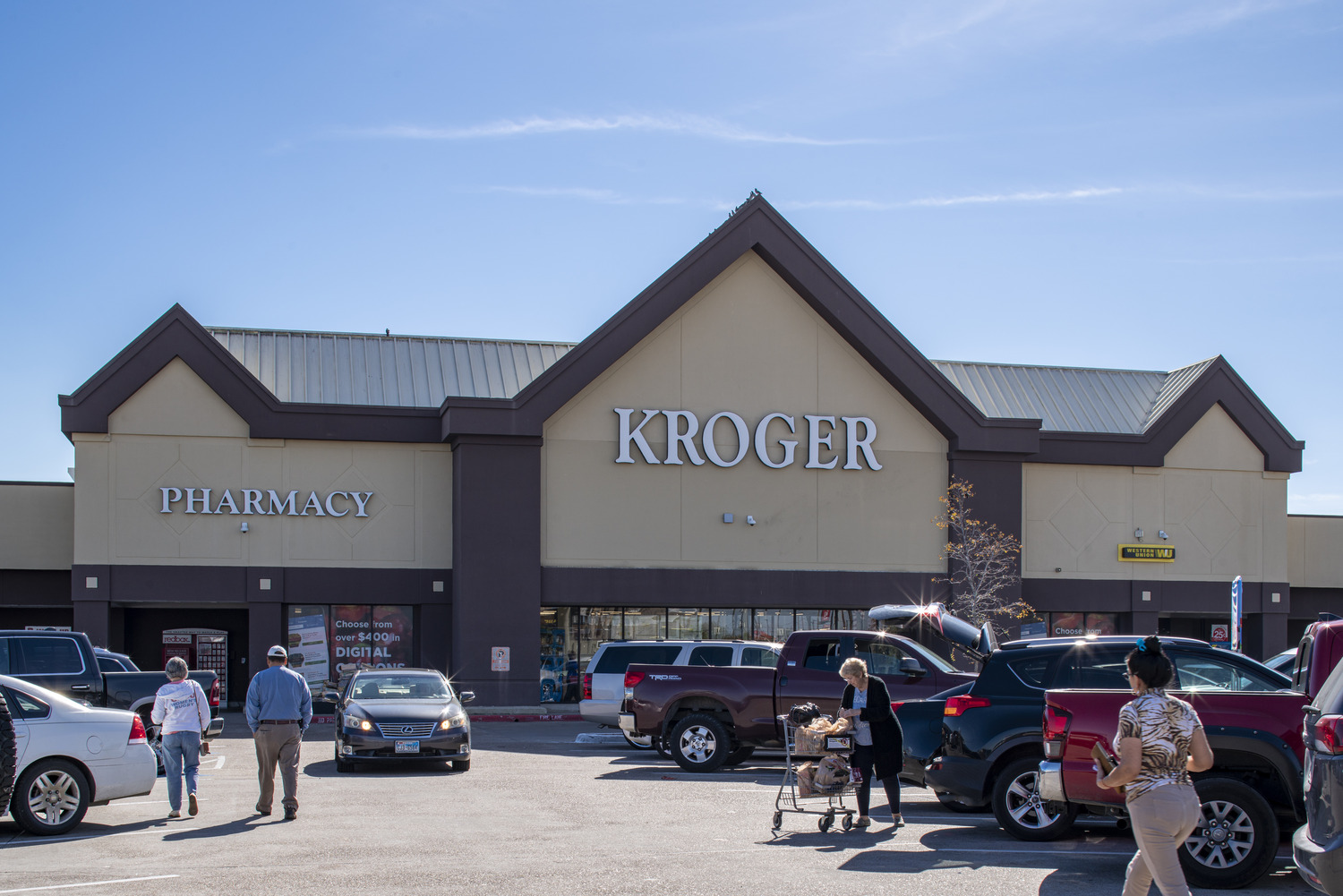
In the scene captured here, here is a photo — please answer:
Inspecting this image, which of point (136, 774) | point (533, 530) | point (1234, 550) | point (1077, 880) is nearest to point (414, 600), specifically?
point (533, 530)

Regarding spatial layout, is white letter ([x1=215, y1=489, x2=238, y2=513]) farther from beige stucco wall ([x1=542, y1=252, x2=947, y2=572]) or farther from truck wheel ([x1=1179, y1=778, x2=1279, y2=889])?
truck wheel ([x1=1179, y1=778, x2=1279, y2=889])

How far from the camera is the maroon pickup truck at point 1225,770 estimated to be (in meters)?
10.1

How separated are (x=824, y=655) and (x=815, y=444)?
14352 millimetres

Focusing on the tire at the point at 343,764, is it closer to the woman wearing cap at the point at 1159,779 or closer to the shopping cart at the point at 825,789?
the shopping cart at the point at 825,789

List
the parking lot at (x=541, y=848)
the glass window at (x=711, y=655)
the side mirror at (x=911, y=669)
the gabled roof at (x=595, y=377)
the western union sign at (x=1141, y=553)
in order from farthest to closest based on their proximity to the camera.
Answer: the western union sign at (x=1141, y=553), the gabled roof at (x=595, y=377), the glass window at (x=711, y=655), the side mirror at (x=911, y=669), the parking lot at (x=541, y=848)

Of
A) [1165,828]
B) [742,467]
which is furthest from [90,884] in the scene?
[742,467]

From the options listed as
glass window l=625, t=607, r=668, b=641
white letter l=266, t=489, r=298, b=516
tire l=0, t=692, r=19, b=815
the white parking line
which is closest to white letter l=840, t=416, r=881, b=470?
glass window l=625, t=607, r=668, b=641

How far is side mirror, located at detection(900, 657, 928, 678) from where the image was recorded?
684 inches

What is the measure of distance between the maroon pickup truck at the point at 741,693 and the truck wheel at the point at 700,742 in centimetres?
1

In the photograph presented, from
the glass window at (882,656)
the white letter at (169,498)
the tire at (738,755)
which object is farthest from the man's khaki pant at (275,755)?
the white letter at (169,498)

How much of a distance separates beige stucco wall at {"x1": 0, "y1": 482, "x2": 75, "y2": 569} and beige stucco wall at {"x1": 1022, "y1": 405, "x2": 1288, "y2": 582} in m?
23.5

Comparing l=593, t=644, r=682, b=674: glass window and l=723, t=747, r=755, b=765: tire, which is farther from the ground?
l=593, t=644, r=682, b=674: glass window

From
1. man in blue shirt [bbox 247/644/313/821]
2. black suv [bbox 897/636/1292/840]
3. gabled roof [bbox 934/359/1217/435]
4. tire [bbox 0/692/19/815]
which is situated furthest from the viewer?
gabled roof [bbox 934/359/1217/435]

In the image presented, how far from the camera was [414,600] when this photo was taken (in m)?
31.9
